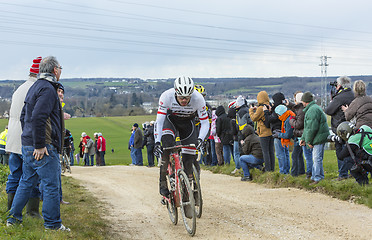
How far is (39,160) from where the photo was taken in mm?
7055

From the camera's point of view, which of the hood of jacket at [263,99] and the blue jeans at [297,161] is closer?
the blue jeans at [297,161]

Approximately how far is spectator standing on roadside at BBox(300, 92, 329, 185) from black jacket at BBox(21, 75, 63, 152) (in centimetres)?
654

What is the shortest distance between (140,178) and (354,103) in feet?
29.3

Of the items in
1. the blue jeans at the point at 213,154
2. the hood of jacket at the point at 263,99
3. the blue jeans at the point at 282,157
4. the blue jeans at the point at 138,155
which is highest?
the hood of jacket at the point at 263,99

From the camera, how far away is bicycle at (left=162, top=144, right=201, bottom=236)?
780cm

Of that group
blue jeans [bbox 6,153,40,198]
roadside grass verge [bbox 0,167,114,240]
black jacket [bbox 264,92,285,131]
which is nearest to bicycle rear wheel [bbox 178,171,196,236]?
roadside grass verge [bbox 0,167,114,240]

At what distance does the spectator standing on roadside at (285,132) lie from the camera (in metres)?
13.2

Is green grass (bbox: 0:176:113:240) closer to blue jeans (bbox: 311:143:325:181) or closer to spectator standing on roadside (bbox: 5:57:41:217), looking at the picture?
spectator standing on roadside (bbox: 5:57:41:217)

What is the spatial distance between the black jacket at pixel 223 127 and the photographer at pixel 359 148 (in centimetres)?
684

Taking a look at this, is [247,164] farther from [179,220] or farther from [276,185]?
[179,220]

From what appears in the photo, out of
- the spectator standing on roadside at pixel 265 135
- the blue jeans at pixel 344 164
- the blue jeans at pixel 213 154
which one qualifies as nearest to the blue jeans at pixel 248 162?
the spectator standing on roadside at pixel 265 135

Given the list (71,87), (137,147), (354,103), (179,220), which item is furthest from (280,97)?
(71,87)

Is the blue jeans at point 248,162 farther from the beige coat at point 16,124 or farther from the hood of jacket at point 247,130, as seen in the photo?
the beige coat at point 16,124

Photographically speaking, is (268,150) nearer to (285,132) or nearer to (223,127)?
(285,132)
